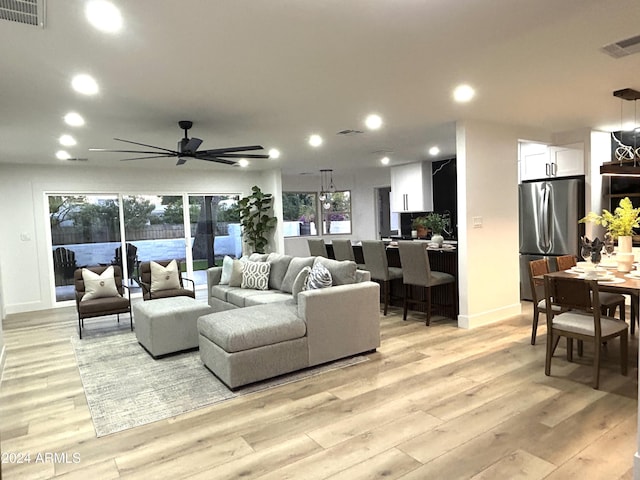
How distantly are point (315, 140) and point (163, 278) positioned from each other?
284 cm

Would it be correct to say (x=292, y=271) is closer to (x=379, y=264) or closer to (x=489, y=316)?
(x=379, y=264)

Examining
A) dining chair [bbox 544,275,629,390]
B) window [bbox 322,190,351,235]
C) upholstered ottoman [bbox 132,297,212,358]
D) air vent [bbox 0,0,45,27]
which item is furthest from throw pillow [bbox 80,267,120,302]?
window [bbox 322,190,351,235]

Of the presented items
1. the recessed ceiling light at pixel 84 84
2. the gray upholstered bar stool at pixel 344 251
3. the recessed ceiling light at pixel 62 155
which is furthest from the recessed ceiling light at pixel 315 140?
the recessed ceiling light at pixel 62 155

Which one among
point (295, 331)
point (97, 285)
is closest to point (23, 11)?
point (295, 331)

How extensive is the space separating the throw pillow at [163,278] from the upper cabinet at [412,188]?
5010 millimetres

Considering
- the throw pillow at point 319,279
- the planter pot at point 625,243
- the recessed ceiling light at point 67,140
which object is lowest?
the throw pillow at point 319,279

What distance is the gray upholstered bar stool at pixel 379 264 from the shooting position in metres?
5.63

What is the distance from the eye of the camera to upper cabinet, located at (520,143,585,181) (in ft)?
19.2

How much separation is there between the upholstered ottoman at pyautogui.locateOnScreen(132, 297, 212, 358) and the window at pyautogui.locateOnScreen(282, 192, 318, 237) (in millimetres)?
6077

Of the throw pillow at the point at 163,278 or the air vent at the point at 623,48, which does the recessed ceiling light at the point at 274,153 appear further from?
the air vent at the point at 623,48

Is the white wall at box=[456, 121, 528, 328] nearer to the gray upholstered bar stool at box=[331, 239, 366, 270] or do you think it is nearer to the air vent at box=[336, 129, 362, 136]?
the air vent at box=[336, 129, 362, 136]

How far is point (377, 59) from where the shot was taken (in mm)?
2898

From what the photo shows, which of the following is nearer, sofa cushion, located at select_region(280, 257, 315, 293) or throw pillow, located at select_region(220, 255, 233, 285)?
sofa cushion, located at select_region(280, 257, 315, 293)

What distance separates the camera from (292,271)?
5.07m
